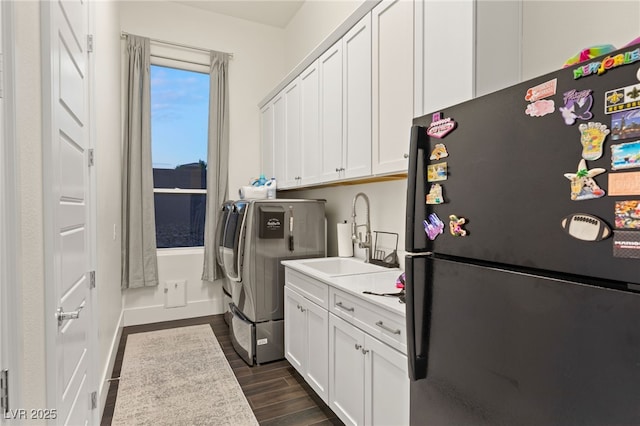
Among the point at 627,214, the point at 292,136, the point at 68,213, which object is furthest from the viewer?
the point at 292,136

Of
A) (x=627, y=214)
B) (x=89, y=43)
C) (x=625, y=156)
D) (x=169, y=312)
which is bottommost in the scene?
(x=169, y=312)

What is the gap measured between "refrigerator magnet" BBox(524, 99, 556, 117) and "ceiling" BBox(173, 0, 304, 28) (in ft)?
13.0

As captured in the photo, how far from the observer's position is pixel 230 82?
14.2 ft

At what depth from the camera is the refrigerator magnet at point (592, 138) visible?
0.70 metres

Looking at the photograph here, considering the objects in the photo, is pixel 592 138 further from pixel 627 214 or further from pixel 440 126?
pixel 440 126

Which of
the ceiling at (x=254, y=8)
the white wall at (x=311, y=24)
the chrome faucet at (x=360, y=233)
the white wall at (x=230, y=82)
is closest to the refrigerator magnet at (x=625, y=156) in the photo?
the chrome faucet at (x=360, y=233)

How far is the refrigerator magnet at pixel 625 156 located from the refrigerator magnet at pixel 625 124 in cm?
2

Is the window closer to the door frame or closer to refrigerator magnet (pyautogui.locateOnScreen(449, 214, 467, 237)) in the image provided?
the door frame

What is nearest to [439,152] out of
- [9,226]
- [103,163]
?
[9,226]

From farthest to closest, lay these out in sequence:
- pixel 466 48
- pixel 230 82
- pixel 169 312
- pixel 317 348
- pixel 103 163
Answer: pixel 230 82 → pixel 169 312 → pixel 103 163 → pixel 317 348 → pixel 466 48

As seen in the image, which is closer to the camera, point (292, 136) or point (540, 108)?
point (540, 108)

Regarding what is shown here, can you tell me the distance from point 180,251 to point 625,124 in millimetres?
4249

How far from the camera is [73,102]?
Answer: 4.80 ft

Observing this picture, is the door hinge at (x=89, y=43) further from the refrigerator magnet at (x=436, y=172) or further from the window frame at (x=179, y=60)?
the window frame at (x=179, y=60)
